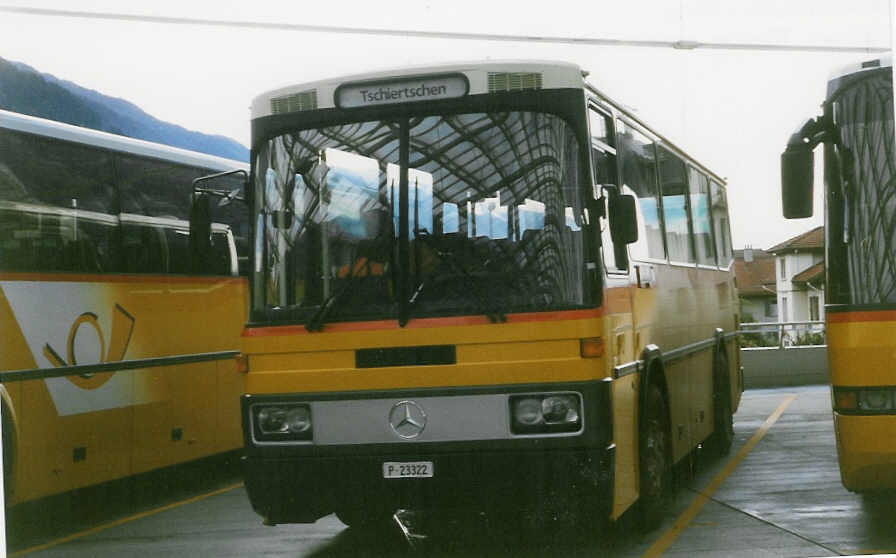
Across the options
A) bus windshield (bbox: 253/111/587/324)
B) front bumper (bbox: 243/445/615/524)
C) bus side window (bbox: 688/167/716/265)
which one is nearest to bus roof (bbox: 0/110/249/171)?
bus windshield (bbox: 253/111/587/324)

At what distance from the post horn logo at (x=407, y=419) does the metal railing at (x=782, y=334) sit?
2.64 m

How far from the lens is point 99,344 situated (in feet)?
31.8

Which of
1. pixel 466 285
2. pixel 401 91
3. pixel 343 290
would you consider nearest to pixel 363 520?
pixel 343 290

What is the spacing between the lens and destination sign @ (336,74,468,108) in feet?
24.0

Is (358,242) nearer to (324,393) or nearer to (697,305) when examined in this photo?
(324,393)

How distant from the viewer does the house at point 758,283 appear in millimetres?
9719

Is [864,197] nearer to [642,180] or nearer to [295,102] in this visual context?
[642,180]

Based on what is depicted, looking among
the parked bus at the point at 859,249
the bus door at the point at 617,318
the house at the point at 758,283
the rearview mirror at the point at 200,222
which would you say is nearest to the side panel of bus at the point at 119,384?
the rearview mirror at the point at 200,222

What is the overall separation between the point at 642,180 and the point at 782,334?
6.83 feet

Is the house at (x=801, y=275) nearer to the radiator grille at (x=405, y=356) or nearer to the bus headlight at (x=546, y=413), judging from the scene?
the bus headlight at (x=546, y=413)

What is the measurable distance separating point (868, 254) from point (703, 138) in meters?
2.08

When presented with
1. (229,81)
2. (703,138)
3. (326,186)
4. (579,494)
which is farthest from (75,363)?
(703,138)

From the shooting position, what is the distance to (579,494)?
6.96 meters

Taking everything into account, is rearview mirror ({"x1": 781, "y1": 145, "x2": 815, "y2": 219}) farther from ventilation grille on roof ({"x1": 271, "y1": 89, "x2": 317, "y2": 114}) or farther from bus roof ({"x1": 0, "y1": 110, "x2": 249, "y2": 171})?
bus roof ({"x1": 0, "y1": 110, "x2": 249, "y2": 171})
